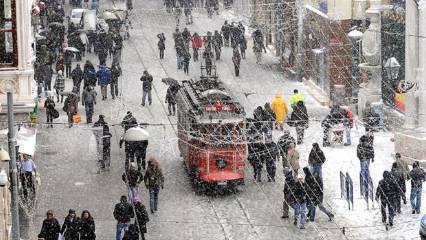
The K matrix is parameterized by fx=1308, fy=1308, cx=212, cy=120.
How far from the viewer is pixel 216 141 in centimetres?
3412

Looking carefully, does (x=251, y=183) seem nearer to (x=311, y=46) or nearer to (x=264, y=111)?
(x=264, y=111)

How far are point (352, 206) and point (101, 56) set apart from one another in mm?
20270

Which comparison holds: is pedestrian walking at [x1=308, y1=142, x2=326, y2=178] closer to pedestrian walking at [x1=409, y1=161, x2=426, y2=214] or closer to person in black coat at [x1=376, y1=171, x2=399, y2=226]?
pedestrian walking at [x1=409, y1=161, x2=426, y2=214]

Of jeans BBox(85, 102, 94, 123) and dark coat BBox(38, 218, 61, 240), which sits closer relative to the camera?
dark coat BBox(38, 218, 61, 240)

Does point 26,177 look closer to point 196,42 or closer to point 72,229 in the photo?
point 72,229

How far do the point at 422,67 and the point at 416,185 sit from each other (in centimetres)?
622

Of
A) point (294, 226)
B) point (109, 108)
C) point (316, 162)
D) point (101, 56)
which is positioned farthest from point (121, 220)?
point (101, 56)

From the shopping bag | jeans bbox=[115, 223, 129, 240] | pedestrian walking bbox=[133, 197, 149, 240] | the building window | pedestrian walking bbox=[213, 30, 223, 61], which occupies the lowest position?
jeans bbox=[115, 223, 129, 240]

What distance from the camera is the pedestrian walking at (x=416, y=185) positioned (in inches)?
1232

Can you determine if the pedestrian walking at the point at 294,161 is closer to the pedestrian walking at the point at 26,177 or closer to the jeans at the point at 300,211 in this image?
the jeans at the point at 300,211

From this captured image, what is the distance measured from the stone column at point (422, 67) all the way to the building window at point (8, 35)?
39.3 feet

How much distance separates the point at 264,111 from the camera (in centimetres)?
3941

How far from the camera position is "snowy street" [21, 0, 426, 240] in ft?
102

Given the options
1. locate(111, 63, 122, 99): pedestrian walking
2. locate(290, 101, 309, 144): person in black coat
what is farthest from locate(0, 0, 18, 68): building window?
locate(111, 63, 122, 99): pedestrian walking
